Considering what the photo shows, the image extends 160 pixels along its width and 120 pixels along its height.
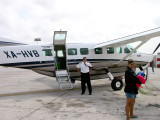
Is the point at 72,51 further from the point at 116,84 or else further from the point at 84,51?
the point at 116,84

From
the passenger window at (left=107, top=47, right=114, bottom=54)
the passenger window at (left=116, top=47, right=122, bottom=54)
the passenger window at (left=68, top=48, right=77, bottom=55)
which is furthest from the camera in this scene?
the passenger window at (left=116, top=47, right=122, bottom=54)

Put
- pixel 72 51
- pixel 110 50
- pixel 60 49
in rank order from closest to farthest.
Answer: pixel 72 51
pixel 60 49
pixel 110 50

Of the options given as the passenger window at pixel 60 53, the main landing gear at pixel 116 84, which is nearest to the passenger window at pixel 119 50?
the main landing gear at pixel 116 84

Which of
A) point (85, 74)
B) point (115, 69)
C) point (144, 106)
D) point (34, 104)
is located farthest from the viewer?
point (115, 69)

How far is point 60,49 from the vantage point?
1052 cm

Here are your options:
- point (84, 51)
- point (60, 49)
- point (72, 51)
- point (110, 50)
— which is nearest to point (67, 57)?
point (72, 51)

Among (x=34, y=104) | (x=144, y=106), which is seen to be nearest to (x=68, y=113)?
(x=34, y=104)

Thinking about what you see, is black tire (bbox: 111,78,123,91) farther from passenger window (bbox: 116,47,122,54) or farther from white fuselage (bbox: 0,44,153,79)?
passenger window (bbox: 116,47,122,54)

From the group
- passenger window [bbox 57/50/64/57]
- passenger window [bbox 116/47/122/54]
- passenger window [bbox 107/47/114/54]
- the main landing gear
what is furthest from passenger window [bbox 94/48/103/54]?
passenger window [bbox 57/50/64/57]

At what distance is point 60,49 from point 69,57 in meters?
0.81

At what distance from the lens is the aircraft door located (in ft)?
32.3

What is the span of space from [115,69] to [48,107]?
581 centimetres

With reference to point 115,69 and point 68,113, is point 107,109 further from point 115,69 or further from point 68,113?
point 115,69

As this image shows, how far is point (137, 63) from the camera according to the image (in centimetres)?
1167
